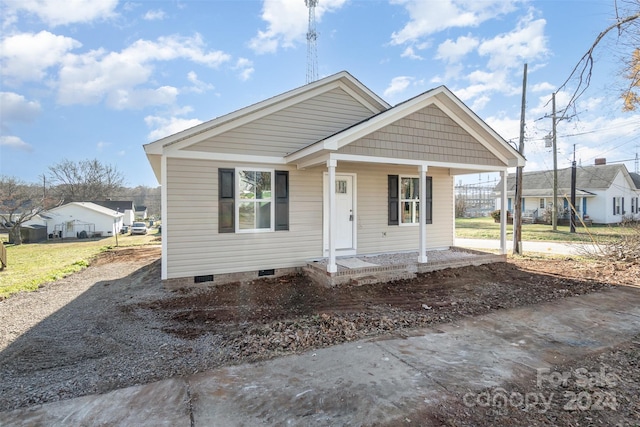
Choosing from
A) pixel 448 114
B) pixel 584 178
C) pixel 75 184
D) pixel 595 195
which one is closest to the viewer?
pixel 448 114

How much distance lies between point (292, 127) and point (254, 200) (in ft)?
6.58

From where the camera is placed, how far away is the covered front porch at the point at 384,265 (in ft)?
21.1

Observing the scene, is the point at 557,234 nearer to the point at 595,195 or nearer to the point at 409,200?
the point at 595,195

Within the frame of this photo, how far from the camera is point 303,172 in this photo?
299 inches

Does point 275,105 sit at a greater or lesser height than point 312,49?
lesser

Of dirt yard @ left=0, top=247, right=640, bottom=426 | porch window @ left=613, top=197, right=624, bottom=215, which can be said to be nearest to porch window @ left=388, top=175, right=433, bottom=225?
dirt yard @ left=0, top=247, right=640, bottom=426

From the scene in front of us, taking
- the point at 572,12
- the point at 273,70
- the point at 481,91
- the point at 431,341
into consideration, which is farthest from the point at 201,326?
the point at 481,91

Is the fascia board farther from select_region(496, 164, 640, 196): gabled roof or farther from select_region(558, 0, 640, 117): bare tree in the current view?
select_region(496, 164, 640, 196): gabled roof

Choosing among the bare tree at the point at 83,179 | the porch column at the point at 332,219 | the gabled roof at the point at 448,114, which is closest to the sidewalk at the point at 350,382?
the porch column at the point at 332,219

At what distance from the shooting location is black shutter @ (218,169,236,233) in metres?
6.83

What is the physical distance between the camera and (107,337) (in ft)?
14.0

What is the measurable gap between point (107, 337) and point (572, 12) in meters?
11.4

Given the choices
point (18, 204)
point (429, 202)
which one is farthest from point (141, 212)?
point (429, 202)

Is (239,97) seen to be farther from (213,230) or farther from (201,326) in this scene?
(201,326)
